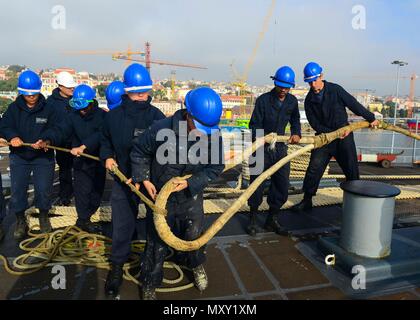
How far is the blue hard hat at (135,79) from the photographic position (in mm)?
2795

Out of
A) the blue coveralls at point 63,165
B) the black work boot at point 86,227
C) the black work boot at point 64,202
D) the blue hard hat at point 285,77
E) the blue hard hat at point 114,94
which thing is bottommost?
the black work boot at point 64,202

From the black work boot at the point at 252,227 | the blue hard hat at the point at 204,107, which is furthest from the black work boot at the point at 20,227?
the blue hard hat at the point at 204,107

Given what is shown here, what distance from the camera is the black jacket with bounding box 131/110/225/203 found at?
2.52 metres

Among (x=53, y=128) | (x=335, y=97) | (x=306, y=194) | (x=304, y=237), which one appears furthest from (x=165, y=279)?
(x=335, y=97)

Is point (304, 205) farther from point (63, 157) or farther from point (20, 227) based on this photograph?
point (63, 157)

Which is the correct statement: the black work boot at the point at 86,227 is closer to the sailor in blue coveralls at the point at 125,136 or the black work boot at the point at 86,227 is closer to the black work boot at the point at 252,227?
the sailor in blue coveralls at the point at 125,136

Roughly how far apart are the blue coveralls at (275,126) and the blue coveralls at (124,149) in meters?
1.63

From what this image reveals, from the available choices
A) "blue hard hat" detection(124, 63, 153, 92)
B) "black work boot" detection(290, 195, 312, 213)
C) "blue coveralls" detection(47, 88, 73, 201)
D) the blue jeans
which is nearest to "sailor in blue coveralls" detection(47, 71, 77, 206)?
"blue coveralls" detection(47, 88, 73, 201)

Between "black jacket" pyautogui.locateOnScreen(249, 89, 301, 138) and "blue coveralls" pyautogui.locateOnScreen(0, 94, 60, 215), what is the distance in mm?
2397

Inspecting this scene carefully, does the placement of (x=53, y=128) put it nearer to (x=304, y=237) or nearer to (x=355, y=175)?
(x=304, y=237)

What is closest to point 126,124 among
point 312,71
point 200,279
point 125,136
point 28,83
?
point 125,136

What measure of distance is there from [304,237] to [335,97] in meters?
1.82

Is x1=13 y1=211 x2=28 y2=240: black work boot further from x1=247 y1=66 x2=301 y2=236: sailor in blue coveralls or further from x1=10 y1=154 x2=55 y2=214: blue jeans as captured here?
x1=247 y1=66 x2=301 y2=236: sailor in blue coveralls
